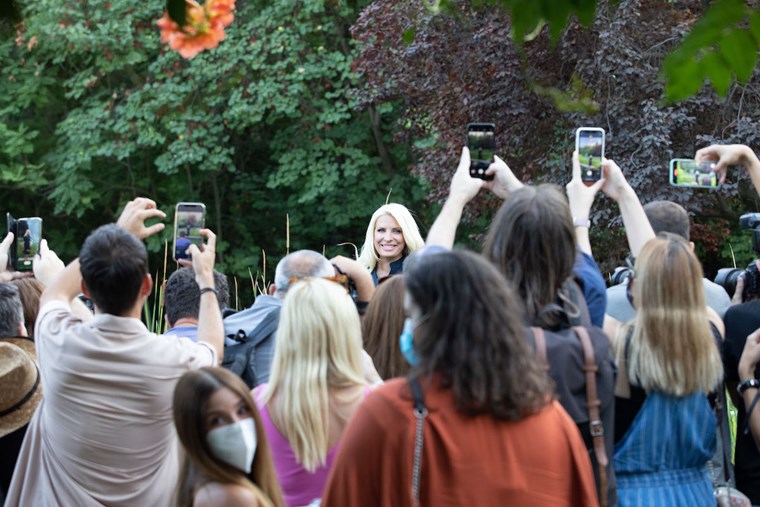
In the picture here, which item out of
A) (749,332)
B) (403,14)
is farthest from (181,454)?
(403,14)

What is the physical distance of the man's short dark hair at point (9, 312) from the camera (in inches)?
175

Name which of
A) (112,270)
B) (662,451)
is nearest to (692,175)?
(662,451)

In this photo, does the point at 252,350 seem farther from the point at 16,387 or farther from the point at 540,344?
the point at 540,344

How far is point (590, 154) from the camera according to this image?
411cm

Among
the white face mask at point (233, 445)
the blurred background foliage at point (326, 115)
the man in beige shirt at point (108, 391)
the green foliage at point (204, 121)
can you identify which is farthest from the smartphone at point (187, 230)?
the green foliage at point (204, 121)

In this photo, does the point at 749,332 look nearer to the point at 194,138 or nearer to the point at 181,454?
the point at 181,454

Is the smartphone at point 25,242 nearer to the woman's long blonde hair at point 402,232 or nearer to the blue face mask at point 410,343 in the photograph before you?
the woman's long blonde hair at point 402,232

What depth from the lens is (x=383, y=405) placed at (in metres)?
2.30

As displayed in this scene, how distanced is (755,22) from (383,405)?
1182 millimetres

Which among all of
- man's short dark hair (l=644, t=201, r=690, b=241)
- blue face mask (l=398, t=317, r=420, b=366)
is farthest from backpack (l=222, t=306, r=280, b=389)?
blue face mask (l=398, t=317, r=420, b=366)

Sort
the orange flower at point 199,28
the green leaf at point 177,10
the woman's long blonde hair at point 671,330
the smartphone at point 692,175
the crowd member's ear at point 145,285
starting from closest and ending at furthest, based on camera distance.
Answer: the green leaf at point 177,10 → the orange flower at point 199,28 → the woman's long blonde hair at point 671,330 → the crowd member's ear at point 145,285 → the smartphone at point 692,175

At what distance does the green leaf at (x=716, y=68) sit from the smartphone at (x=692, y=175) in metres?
1.95

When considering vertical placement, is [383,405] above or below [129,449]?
above

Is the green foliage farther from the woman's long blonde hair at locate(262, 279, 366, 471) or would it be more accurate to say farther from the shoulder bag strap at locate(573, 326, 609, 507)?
the shoulder bag strap at locate(573, 326, 609, 507)
